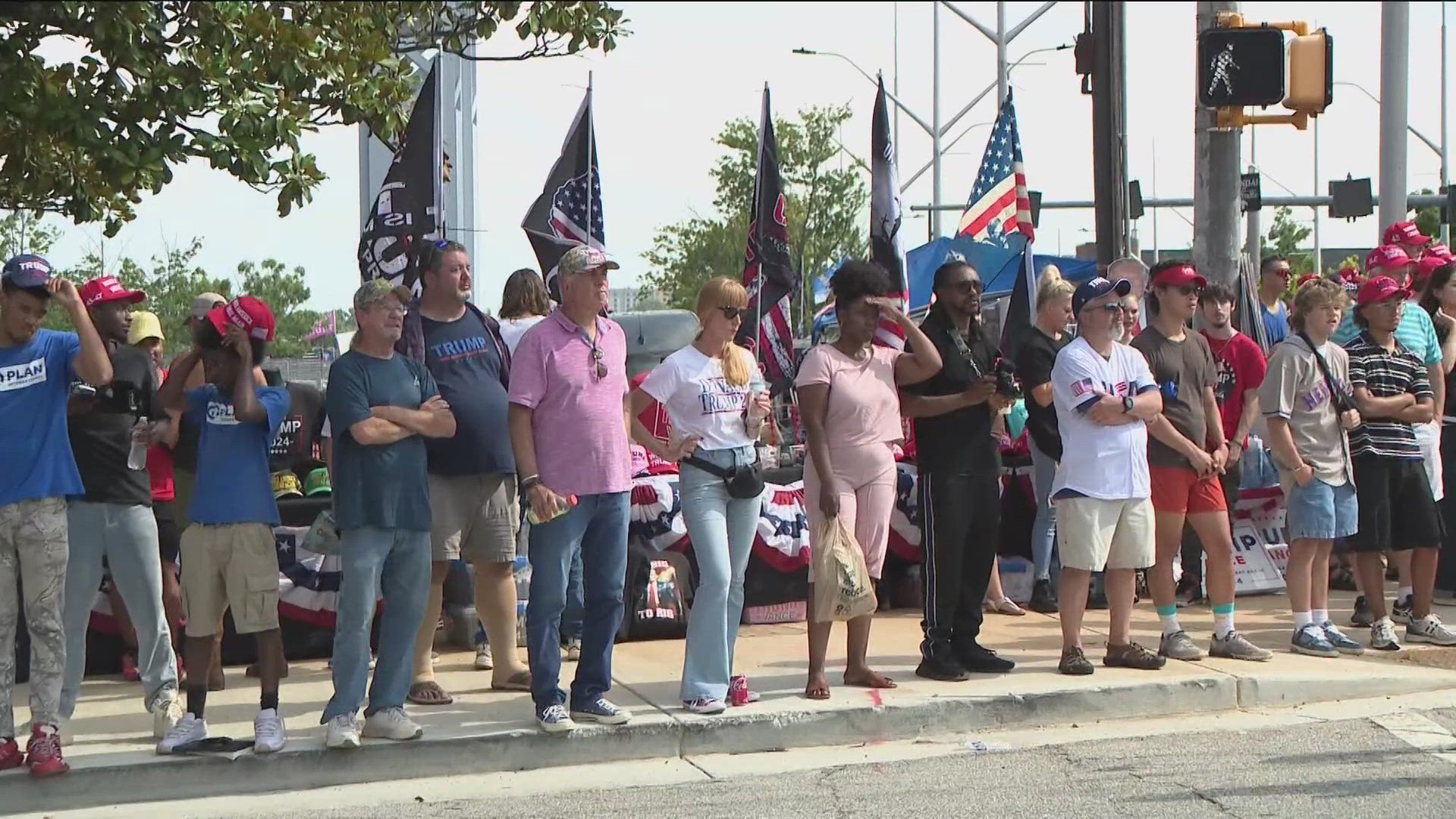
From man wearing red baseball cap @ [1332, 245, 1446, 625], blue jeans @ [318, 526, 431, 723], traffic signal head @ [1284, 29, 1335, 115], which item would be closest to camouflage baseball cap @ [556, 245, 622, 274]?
blue jeans @ [318, 526, 431, 723]

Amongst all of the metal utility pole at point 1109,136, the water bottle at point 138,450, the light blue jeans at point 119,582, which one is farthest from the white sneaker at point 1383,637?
the water bottle at point 138,450

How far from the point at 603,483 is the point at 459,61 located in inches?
417

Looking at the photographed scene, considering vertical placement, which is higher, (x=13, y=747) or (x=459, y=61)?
(x=459, y=61)

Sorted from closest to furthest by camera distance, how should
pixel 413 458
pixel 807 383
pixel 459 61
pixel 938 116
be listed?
pixel 413 458 < pixel 807 383 < pixel 459 61 < pixel 938 116

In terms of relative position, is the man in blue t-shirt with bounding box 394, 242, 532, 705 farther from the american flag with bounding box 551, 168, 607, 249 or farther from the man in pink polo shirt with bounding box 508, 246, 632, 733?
the american flag with bounding box 551, 168, 607, 249

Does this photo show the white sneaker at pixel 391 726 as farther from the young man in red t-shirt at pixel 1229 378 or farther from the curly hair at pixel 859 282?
Result: the young man in red t-shirt at pixel 1229 378

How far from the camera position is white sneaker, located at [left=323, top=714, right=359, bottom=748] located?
21.3 ft

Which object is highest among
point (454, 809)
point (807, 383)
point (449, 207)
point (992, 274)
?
point (449, 207)

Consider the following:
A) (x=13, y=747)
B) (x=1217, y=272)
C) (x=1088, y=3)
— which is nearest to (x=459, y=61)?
(x=1088, y=3)

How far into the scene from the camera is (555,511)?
263 inches

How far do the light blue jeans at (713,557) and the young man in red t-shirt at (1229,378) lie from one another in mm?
3123

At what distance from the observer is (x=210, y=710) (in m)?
7.43

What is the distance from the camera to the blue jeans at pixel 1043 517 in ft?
32.7

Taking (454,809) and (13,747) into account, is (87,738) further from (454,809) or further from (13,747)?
(454,809)
